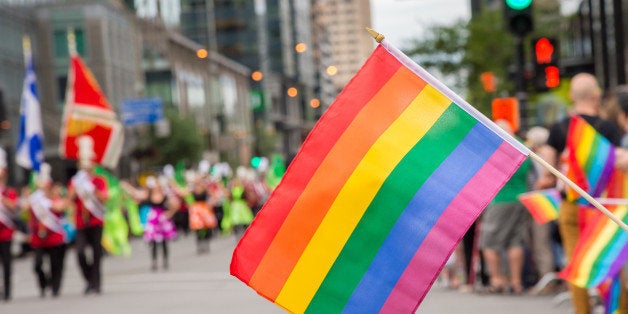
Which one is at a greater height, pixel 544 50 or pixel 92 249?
pixel 544 50

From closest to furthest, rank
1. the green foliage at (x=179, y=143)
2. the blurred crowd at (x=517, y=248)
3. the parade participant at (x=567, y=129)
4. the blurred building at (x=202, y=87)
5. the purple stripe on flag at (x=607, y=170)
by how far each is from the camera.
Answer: the purple stripe on flag at (x=607, y=170) < the parade participant at (x=567, y=129) < the blurred crowd at (x=517, y=248) < the green foliage at (x=179, y=143) < the blurred building at (x=202, y=87)

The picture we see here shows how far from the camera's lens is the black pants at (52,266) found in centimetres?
1825

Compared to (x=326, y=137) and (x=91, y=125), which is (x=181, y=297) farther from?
(x=326, y=137)

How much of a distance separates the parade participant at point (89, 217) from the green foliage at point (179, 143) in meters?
52.8

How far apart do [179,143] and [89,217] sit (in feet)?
179

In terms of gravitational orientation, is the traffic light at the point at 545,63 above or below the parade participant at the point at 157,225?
above

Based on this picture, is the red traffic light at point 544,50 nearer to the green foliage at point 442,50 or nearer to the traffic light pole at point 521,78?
the traffic light pole at point 521,78

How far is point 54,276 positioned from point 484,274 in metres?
6.13

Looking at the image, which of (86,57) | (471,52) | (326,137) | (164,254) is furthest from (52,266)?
(86,57)

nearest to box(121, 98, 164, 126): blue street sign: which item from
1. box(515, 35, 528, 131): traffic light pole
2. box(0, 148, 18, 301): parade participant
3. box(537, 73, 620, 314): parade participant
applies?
box(515, 35, 528, 131): traffic light pole

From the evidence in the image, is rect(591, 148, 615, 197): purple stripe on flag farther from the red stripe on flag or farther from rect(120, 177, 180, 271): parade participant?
rect(120, 177, 180, 271): parade participant

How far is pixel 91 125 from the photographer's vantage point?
2445 centimetres

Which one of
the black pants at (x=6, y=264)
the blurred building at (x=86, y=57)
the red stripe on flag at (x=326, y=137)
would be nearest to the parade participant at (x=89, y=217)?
the black pants at (x=6, y=264)

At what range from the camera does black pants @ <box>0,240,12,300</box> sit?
59.1ft
